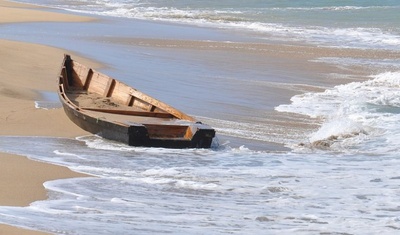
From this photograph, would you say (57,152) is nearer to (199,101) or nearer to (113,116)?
(113,116)

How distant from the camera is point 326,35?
27.6 meters

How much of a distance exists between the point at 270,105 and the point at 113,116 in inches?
143

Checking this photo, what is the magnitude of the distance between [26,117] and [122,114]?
4.49ft

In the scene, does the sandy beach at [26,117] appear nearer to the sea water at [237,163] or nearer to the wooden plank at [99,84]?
the sea water at [237,163]

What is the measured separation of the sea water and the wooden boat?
6.9 inches

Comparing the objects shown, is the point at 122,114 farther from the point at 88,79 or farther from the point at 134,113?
the point at 88,79

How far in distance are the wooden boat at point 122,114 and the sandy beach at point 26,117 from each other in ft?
1.17

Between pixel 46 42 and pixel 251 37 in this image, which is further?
pixel 251 37

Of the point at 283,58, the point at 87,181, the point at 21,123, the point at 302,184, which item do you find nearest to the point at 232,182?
the point at 302,184

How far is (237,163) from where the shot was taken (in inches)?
384

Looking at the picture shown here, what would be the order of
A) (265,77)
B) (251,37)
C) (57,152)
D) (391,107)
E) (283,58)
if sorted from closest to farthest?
(57,152) < (391,107) < (265,77) < (283,58) < (251,37)

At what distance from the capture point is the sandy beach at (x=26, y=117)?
785cm

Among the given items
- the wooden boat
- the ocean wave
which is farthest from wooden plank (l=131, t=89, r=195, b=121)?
the ocean wave

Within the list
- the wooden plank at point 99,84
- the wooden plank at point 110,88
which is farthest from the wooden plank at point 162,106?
the wooden plank at point 99,84
